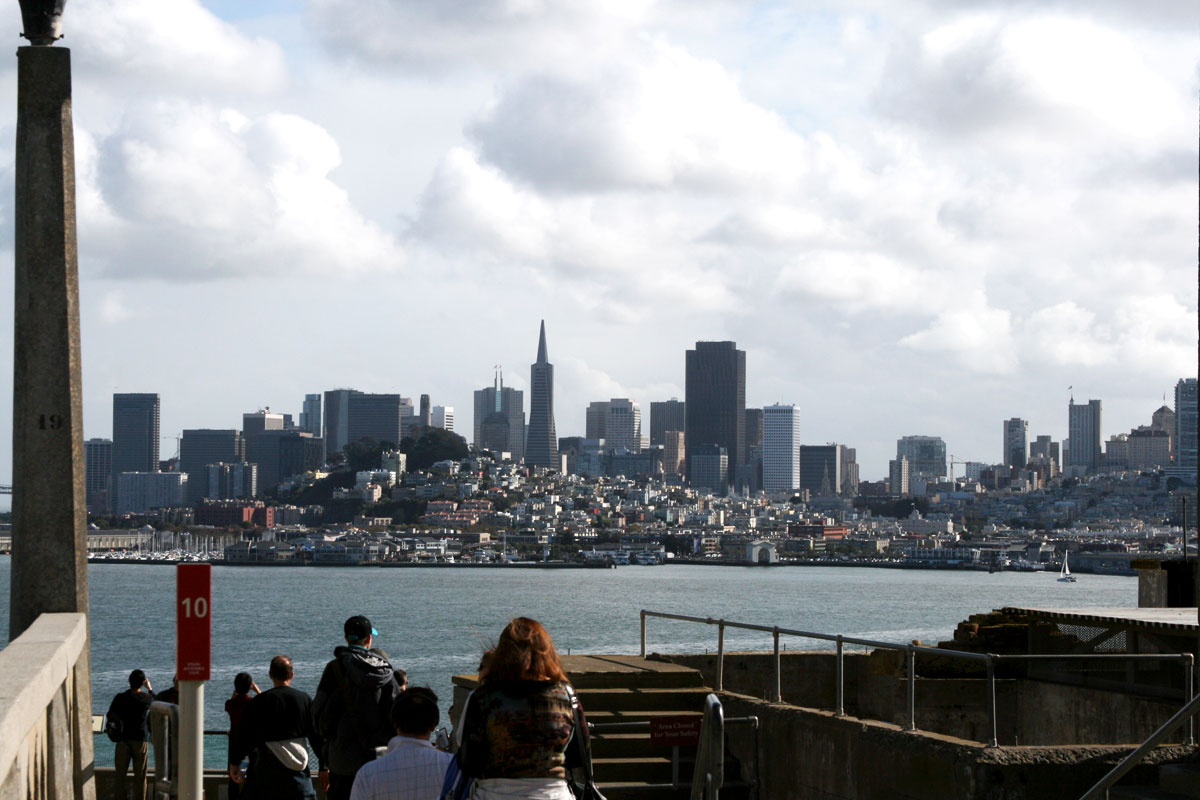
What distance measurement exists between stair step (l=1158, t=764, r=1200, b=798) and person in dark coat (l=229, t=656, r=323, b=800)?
13.1 feet

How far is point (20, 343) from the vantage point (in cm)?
848

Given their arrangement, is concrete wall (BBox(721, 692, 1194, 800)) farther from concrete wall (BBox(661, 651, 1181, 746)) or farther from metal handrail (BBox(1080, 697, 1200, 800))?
metal handrail (BBox(1080, 697, 1200, 800))

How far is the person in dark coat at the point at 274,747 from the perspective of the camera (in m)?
7.44

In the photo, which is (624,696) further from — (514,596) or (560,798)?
(514,596)

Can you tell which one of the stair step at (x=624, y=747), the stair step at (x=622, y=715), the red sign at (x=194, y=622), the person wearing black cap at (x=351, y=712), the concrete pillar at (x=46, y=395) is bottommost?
the stair step at (x=624, y=747)

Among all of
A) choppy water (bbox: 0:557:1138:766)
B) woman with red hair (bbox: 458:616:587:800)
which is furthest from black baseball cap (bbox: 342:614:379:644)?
woman with red hair (bbox: 458:616:587:800)

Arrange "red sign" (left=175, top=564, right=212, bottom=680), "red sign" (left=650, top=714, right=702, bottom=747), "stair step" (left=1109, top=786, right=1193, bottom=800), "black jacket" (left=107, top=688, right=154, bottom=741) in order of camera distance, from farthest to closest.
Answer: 1. "black jacket" (left=107, top=688, right=154, bottom=741)
2. "red sign" (left=650, top=714, right=702, bottom=747)
3. "stair step" (left=1109, top=786, right=1193, bottom=800)
4. "red sign" (left=175, top=564, right=212, bottom=680)

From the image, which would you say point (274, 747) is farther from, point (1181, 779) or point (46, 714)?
point (1181, 779)

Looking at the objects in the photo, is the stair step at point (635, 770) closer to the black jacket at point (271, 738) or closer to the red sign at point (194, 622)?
the black jacket at point (271, 738)

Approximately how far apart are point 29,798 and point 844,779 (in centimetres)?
488

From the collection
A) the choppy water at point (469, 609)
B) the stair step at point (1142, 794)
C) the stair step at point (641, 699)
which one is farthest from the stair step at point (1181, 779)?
the stair step at point (641, 699)

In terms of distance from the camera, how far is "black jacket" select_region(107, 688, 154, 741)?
1034 cm

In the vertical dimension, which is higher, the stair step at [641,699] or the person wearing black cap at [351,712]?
the person wearing black cap at [351,712]

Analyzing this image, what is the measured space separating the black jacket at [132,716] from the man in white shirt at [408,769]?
226 inches
